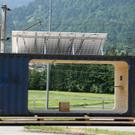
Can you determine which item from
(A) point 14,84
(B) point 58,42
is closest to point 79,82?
(B) point 58,42

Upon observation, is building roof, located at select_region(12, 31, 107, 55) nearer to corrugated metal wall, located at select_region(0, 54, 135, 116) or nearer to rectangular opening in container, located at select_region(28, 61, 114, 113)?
corrugated metal wall, located at select_region(0, 54, 135, 116)

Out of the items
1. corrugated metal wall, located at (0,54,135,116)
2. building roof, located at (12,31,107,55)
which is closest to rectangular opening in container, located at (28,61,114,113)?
building roof, located at (12,31,107,55)

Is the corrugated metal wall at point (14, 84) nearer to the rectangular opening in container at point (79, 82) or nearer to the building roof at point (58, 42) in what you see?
the building roof at point (58, 42)

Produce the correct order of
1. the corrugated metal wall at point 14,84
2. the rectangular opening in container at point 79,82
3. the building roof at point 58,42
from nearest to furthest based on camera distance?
the corrugated metal wall at point 14,84
the building roof at point 58,42
the rectangular opening in container at point 79,82

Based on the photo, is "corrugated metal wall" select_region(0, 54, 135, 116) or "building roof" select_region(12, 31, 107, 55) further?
"building roof" select_region(12, 31, 107, 55)

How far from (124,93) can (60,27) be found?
16399cm

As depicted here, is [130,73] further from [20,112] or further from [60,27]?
[60,27]

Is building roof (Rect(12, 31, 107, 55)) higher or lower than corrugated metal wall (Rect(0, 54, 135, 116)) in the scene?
higher

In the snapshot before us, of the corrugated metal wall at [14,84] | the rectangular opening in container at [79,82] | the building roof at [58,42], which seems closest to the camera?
the corrugated metal wall at [14,84]

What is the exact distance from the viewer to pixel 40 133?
12898mm

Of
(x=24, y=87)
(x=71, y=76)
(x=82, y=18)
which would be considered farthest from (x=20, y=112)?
(x=82, y=18)

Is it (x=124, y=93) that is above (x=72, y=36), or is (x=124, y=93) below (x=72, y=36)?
below

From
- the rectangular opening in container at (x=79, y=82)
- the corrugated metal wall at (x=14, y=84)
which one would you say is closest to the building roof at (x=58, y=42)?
the corrugated metal wall at (x=14, y=84)

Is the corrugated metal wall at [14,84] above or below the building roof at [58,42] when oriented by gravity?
below
